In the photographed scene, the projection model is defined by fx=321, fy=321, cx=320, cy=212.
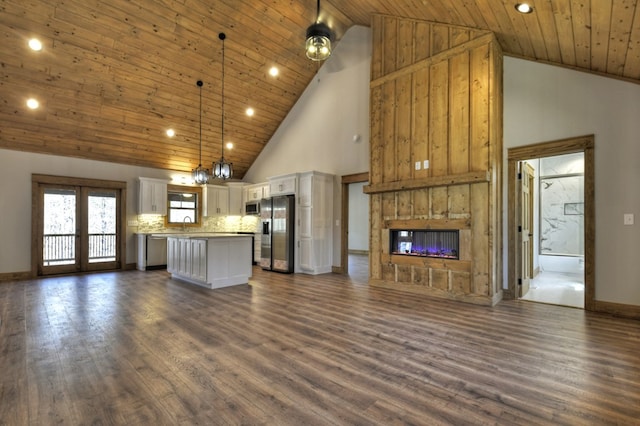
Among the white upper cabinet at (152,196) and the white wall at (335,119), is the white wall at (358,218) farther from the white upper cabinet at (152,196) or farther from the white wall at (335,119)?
the white upper cabinet at (152,196)

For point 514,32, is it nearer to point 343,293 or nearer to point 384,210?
point 384,210

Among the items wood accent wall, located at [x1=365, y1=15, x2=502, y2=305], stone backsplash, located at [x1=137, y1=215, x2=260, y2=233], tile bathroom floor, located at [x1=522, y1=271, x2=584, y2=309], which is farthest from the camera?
stone backsplash, located at [x1=137, y1=215, x2=260, y2=233]

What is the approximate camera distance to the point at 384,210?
18.7 ft

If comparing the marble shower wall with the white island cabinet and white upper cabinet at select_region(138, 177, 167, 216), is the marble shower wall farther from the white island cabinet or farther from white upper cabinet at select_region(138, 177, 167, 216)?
white upper cabinet at select_region(138, 177, 167, 216)

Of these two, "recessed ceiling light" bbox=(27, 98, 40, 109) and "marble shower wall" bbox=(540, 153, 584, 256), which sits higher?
"recessed ceiling light" bbox=(27, 98, 40, 109)

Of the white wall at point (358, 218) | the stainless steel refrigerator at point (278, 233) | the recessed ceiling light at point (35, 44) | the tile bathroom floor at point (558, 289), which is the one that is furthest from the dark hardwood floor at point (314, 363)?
the white wall at point (358, 218)

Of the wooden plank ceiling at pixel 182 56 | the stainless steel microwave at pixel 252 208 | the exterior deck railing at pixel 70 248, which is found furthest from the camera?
the stainless steel microwave at pixel 252 208

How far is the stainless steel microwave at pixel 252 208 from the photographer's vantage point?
9031mm

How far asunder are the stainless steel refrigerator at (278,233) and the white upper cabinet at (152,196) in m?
2.75

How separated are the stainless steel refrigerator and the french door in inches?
143

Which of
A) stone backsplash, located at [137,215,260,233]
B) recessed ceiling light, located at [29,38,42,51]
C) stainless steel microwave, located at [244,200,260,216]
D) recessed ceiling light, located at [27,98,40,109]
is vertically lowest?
stone backsplash, located at [137,215,260,233]

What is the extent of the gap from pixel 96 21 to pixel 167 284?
4532 mm

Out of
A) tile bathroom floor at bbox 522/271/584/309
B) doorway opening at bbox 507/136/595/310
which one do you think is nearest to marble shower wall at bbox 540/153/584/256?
doorway opening at bbox 507/136/595/310

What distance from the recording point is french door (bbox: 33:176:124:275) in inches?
278
